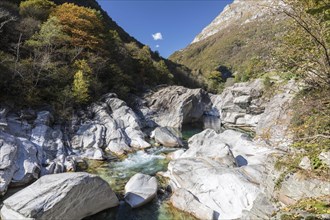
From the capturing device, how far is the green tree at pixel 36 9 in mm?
27109

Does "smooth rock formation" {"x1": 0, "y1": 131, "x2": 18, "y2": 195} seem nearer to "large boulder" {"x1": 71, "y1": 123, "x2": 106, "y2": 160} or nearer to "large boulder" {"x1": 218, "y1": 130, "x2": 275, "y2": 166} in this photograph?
"large boulder" {"x1": 71, "y1": 123, "x2": 106, "y2": 160}

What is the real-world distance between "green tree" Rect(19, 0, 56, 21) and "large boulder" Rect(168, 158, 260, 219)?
25901mm

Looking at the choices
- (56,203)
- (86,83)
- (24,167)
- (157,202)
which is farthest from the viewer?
(86,83)

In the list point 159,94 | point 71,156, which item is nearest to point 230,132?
point 71,156

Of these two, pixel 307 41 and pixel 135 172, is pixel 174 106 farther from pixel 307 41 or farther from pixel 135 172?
pixel 307 41

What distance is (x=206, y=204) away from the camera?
992 centimetres

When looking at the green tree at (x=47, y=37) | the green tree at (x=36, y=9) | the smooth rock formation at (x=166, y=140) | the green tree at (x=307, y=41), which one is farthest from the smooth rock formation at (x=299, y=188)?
the green tree at (x=36, y=9)

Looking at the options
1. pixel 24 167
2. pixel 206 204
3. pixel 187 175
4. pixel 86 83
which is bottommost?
pixel 206 204

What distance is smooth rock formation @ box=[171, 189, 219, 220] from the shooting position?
9.16 metres

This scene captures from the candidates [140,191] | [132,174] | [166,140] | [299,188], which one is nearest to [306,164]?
[299,188]

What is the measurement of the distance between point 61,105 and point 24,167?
9.15 metres

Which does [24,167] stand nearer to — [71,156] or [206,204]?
[71,156]

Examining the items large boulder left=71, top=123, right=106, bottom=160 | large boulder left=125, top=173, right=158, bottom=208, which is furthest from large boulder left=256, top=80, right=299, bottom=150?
large boulder left=71, top=123, right=106, bottom=160

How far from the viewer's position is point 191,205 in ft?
31.6
